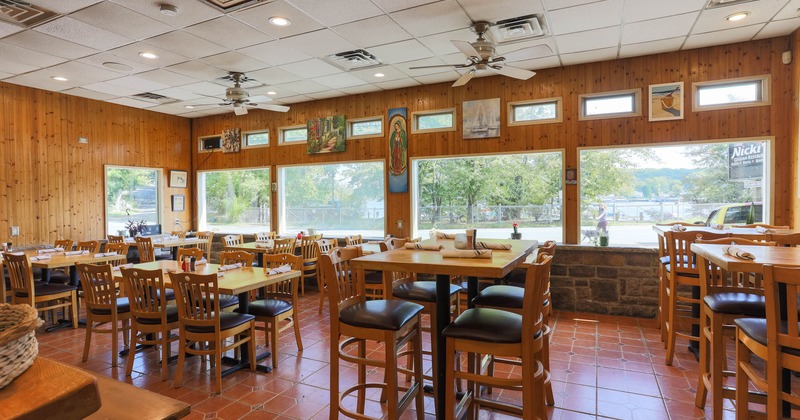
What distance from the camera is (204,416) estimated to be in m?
2.89

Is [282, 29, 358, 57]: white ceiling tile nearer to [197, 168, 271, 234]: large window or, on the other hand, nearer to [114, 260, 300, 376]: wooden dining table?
[114, 260, 300, 376]: wooden dining table

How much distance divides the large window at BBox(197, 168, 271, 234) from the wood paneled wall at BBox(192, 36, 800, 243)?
1.23 metres

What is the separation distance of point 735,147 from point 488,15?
11.9 ft

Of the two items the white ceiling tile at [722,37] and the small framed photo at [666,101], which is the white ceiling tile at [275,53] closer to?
the small framed photo at [666,101]

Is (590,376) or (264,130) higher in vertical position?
(264,130)

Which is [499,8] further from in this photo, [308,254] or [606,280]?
[308,254]

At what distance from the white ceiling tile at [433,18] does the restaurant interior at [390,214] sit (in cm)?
3

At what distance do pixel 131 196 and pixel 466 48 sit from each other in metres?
7.15

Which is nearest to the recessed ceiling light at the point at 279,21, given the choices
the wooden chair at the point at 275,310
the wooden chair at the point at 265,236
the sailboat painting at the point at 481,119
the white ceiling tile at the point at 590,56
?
the wooden chair at the point at 275,310

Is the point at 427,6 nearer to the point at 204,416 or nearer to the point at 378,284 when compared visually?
the point at 378,284

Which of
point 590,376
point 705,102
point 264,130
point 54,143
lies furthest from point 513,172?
point 54,143

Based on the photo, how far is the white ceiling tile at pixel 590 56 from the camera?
528cm

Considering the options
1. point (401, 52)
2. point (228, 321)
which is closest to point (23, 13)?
point (228, 321)

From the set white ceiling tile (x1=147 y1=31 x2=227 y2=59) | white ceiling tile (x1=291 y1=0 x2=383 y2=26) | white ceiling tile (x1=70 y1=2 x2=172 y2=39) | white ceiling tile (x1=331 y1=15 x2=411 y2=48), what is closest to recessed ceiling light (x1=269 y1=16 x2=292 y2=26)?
white ceiling tile (x1=291 y1=0 x2=383 y2=26)
